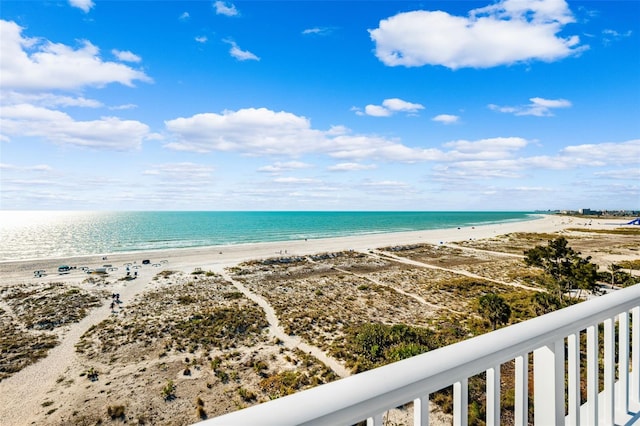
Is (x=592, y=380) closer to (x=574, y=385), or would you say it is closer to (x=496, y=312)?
(x=574, y=385)

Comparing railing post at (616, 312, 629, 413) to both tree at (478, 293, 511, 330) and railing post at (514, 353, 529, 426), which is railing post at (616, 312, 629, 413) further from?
tree at (478, 293, 511, 330)

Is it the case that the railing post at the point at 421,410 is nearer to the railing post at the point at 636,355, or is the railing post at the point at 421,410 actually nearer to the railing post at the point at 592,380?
the railing post at the point at 592,380

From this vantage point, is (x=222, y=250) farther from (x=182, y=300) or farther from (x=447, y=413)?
(x=447, y=413)

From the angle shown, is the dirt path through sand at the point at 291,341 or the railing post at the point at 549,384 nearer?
the railing post at the point at 549,384

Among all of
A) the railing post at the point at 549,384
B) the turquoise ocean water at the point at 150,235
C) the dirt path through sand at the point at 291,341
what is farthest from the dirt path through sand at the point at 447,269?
the turquoise ocean water at the point at 150,235

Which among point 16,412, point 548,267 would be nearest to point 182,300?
point 16,412
